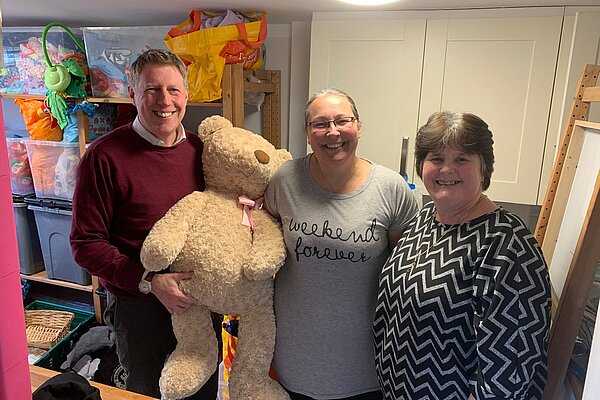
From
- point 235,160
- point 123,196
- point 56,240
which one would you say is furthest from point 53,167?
point 235,160

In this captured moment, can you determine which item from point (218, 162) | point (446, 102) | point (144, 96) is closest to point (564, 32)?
point (446, 102)

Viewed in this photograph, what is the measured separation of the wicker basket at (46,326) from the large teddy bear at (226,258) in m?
1.64

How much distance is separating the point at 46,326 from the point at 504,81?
2.56m

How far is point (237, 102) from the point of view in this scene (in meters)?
1.79

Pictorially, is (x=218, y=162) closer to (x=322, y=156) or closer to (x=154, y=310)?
(x=322, y=156)

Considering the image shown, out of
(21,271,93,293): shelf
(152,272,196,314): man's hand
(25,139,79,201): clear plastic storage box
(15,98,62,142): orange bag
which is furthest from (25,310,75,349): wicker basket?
(152,272,196,314): man's hand

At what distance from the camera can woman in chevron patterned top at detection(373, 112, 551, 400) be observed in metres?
0.83

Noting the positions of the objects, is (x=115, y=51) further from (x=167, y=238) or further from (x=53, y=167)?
(x=167, y=238)

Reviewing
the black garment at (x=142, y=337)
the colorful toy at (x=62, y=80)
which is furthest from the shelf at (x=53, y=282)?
the black garment at (x=142, y=337)

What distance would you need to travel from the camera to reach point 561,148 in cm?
121

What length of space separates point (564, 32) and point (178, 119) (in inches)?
51.5

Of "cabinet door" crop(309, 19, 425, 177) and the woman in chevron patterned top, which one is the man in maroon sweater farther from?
"cabinet door" crop(309, 19, 425, 177)

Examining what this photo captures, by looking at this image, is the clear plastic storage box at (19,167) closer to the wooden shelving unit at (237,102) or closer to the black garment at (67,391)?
the wooden shelving unit at (237,102)

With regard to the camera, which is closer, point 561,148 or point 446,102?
point 561,148
